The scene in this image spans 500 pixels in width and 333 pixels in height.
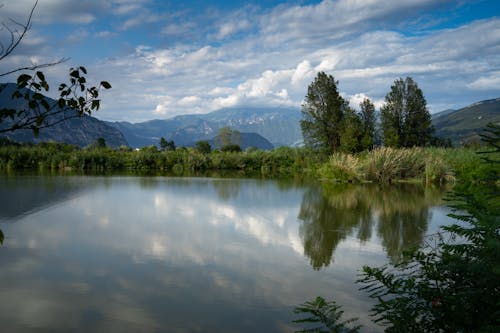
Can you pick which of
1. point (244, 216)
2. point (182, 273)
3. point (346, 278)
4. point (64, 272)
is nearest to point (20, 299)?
point (64, 272)

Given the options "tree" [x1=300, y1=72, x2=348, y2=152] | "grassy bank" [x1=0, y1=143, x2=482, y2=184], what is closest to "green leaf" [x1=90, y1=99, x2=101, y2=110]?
"grassy bank" [x1=0, y1=143, x2=482, y2=184]

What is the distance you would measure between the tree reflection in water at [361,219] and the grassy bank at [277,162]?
18.8 ft

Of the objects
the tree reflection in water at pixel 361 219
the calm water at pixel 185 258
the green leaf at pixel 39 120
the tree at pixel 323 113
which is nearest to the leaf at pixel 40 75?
the green leaf at pixel 39 120

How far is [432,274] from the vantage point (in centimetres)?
327

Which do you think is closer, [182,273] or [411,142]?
[182,273]

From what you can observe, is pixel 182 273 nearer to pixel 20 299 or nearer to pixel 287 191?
pixel 20 299

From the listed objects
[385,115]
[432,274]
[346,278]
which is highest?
[385,115]

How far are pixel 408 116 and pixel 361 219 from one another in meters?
28.0

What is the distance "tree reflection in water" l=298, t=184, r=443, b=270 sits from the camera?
762 centimetres

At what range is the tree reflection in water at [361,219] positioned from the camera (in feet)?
25.0

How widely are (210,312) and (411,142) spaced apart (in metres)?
34.0

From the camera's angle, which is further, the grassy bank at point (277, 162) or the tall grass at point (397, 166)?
the grassy bank at point (277, 162)

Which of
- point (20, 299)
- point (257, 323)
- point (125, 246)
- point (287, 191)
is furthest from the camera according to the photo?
point (287, 191)

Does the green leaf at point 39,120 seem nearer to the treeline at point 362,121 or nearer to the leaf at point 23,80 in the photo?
the leaf at point 23,80
